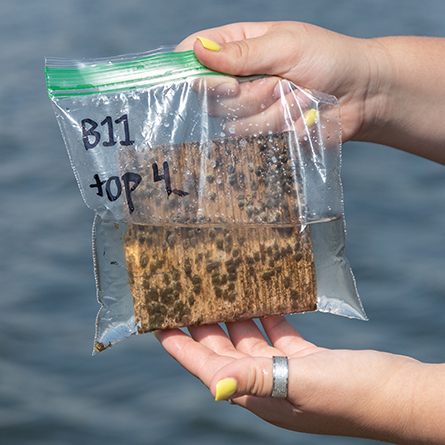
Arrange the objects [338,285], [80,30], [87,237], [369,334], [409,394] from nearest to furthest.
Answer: [409,394] → [338,285] → [369,334] → [87,237] → [80,30]

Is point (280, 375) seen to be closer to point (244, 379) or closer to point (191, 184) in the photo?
point (244, 379)

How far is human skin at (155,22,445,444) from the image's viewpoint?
1.33m

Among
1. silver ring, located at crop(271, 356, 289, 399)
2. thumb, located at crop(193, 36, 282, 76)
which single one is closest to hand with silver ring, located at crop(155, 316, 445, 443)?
silver ring, located at crop(271, 356, 289, 399)

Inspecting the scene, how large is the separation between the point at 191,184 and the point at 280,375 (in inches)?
19.5

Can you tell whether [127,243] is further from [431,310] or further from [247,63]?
[431,310]

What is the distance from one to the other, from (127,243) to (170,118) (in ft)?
1.06

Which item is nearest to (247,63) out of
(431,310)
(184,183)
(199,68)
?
(199,68)

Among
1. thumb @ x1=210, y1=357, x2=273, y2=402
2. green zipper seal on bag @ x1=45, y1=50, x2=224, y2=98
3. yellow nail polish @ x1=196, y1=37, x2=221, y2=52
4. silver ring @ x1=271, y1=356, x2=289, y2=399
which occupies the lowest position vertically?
silver ring @ x1=271, y1=356, x2=289, y2=399

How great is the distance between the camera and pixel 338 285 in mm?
1485

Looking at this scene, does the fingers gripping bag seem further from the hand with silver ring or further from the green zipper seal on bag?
the hand with silver ring

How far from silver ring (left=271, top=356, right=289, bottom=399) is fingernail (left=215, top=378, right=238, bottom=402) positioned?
0.11 meters

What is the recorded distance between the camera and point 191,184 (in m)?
1.39

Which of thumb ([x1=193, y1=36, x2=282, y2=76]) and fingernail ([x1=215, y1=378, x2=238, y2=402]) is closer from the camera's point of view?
fingernail ([x1=215, y1=378, x2=238, y2=402])

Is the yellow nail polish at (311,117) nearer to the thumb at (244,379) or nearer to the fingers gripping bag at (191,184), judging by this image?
the fingers gripping bag at (191,184)
